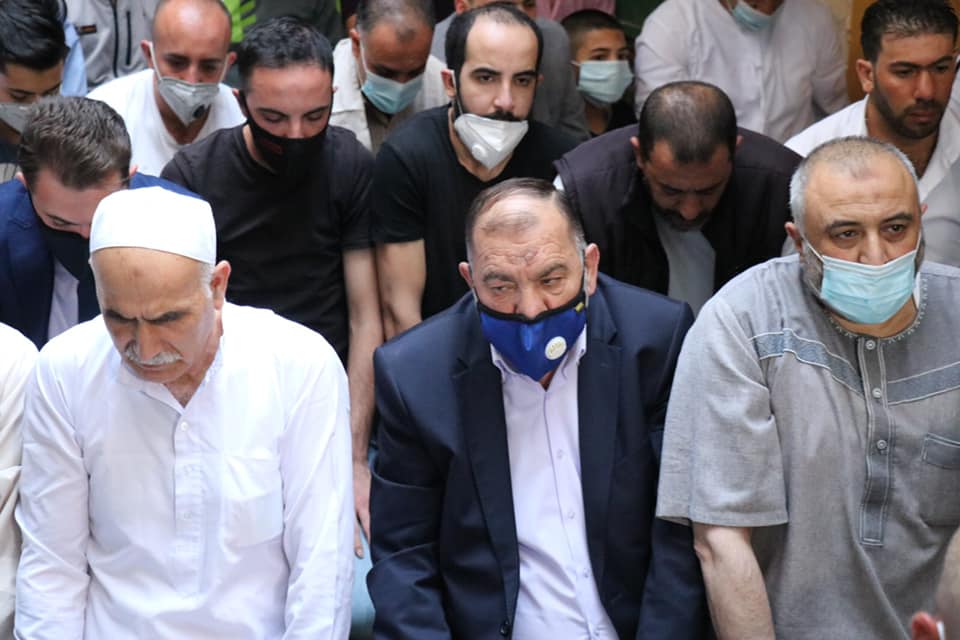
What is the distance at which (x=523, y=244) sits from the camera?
2.99 metres

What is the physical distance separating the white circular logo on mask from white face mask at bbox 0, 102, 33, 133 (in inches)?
85.0

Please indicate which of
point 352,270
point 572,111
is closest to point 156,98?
point 352,270

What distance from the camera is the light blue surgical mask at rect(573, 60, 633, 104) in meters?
4.91

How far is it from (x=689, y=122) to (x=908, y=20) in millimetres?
871

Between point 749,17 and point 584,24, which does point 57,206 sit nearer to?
point 584,24

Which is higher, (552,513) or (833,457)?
(833,457)

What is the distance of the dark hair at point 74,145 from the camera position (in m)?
3.48

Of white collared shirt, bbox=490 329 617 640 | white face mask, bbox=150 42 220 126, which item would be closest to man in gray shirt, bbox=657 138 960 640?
white collared shirt, bbox=490 329 617 640

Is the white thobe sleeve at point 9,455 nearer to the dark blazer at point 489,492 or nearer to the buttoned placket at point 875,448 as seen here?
the dark blazer at point 489,492

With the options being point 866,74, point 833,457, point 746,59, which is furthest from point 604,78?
point 833,457

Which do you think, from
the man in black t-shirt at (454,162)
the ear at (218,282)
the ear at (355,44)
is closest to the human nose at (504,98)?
the man in black t-shirt at (454,162)

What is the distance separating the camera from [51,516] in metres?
2.94

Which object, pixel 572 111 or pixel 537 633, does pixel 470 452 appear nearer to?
pixel 537 633

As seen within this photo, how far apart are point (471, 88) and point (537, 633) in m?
1.76
